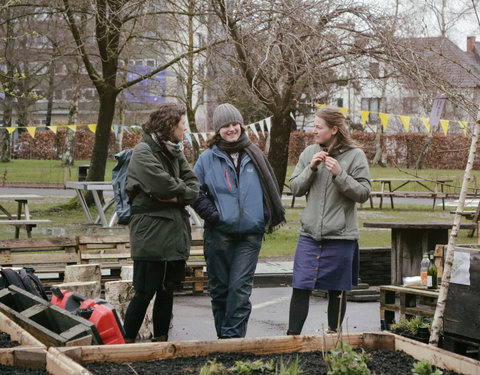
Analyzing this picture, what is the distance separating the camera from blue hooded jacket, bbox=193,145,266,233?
625cm

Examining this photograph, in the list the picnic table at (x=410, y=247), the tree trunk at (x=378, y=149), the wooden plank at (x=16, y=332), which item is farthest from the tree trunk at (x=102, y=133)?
the tree trunk at (x=378, y=149)

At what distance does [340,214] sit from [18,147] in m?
57.2

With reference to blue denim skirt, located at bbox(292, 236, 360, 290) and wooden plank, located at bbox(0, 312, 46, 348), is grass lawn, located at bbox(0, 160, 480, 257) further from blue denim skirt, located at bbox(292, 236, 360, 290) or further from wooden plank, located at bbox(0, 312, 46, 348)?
wooden plank, located at bbox(0, 312, 46, 348)

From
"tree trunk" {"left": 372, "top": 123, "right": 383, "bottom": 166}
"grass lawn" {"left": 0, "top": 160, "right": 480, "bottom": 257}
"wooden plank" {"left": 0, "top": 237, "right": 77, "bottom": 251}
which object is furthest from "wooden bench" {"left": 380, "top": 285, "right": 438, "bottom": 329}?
"tree trunk" {"left": 372, "top": 123, "right": 383, "bottom": 166}

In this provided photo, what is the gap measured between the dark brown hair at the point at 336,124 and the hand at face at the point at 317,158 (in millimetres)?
168

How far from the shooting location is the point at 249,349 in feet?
15.5

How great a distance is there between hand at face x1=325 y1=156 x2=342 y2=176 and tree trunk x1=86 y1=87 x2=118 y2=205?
52.7 ft

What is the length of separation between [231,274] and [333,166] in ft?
3.75

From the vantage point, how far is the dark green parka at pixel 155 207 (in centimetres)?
611

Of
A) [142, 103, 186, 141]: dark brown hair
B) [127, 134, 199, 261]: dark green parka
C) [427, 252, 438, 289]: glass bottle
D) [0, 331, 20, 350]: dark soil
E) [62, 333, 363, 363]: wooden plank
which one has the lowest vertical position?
[0, 331, 20, 350]: dark soil

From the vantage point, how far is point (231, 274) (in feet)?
20.9

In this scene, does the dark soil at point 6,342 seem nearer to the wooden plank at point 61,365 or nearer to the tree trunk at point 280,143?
the wooden plank at point 61,365

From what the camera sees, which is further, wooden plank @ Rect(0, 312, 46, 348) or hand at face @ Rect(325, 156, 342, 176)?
hand at face @ Rect(325, 156, 342, 176)

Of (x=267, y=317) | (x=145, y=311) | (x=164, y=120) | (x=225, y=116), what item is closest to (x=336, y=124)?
(x=225, y=116)
